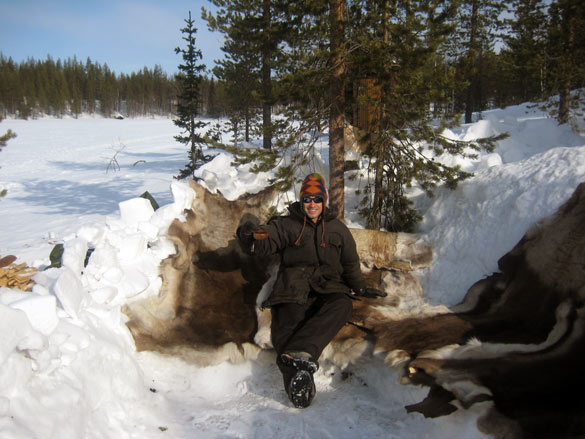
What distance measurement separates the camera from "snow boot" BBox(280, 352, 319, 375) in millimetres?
3049

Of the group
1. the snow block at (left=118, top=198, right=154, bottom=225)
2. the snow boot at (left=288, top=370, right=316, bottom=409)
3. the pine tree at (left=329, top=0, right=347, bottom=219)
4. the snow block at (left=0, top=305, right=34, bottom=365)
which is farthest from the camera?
the pine tree at (left=329, top=0, right=347, bottom=219)

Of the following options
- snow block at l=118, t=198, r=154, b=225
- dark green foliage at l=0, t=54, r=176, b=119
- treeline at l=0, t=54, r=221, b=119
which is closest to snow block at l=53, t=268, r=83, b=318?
snow block at l=118, t=198, r=154, b=225

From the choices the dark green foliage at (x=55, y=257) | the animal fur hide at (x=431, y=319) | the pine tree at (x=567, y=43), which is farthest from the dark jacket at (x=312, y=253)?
the pine tree at (x=567, y=43)

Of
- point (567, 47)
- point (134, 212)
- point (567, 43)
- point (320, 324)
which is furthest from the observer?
point (567, 43)

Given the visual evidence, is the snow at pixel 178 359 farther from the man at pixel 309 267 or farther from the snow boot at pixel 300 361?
the man at pixel 309 267

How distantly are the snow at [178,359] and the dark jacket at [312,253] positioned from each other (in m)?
0.79

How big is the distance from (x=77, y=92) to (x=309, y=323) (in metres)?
81.2

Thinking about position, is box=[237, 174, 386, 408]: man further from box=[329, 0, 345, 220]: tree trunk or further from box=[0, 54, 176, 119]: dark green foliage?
box=[0, 54, 176, 119]: dark green foliage

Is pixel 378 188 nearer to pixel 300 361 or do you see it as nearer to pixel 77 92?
pixel 300 361

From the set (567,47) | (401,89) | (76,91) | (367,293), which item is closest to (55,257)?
(367,293)

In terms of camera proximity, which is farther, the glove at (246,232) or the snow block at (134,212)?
the snow block at (134,212)

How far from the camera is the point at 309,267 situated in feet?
12.7

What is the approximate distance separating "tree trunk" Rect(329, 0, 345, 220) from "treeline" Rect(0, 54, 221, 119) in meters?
52.1

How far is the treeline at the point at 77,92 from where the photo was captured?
60.1 meters
